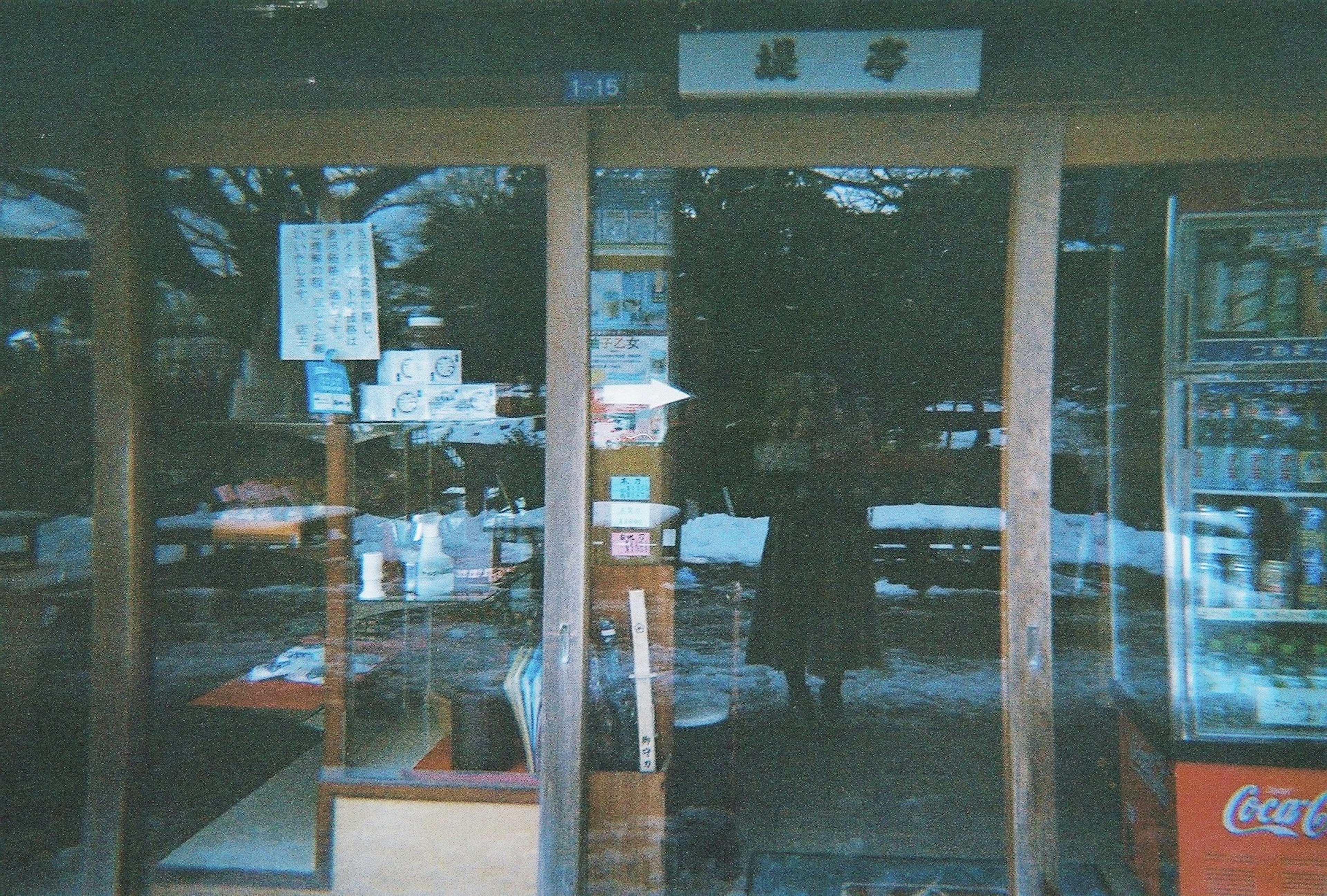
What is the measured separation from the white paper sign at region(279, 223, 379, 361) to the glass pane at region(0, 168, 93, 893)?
875mm

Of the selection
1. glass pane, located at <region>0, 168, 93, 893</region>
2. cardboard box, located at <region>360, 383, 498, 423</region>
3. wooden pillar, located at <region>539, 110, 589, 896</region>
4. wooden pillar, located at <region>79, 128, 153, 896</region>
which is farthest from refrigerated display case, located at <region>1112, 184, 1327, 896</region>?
glass pane, located at <region>0, 168, 93, 893</region>

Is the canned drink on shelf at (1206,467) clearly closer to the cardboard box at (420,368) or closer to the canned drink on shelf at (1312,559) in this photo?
the canned drink on shelf at (1312,559)

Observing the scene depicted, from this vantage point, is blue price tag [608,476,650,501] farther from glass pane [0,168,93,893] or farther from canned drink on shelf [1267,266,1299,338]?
canned drink on shelf [1267,266,1299,338]

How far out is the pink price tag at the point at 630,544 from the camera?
9.91 feet

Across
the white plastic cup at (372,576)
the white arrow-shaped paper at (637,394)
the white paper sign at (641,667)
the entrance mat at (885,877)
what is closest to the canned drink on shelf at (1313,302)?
the entrance mat at (885,877)

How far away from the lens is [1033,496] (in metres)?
2.69

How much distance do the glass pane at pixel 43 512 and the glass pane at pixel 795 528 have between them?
1.93 metres

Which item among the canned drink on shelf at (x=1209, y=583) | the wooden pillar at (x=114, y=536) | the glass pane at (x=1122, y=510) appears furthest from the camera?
the glass pane at (x=1122, y=510)

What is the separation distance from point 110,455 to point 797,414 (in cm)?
403

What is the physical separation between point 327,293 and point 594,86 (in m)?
1.09

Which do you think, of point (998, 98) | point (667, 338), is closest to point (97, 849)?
point (667, 338)

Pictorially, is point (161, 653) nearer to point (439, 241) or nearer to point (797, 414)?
point (439, 241)

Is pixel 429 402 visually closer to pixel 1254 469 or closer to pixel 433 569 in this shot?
pixel 433 569

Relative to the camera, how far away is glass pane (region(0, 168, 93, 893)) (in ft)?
11.2
